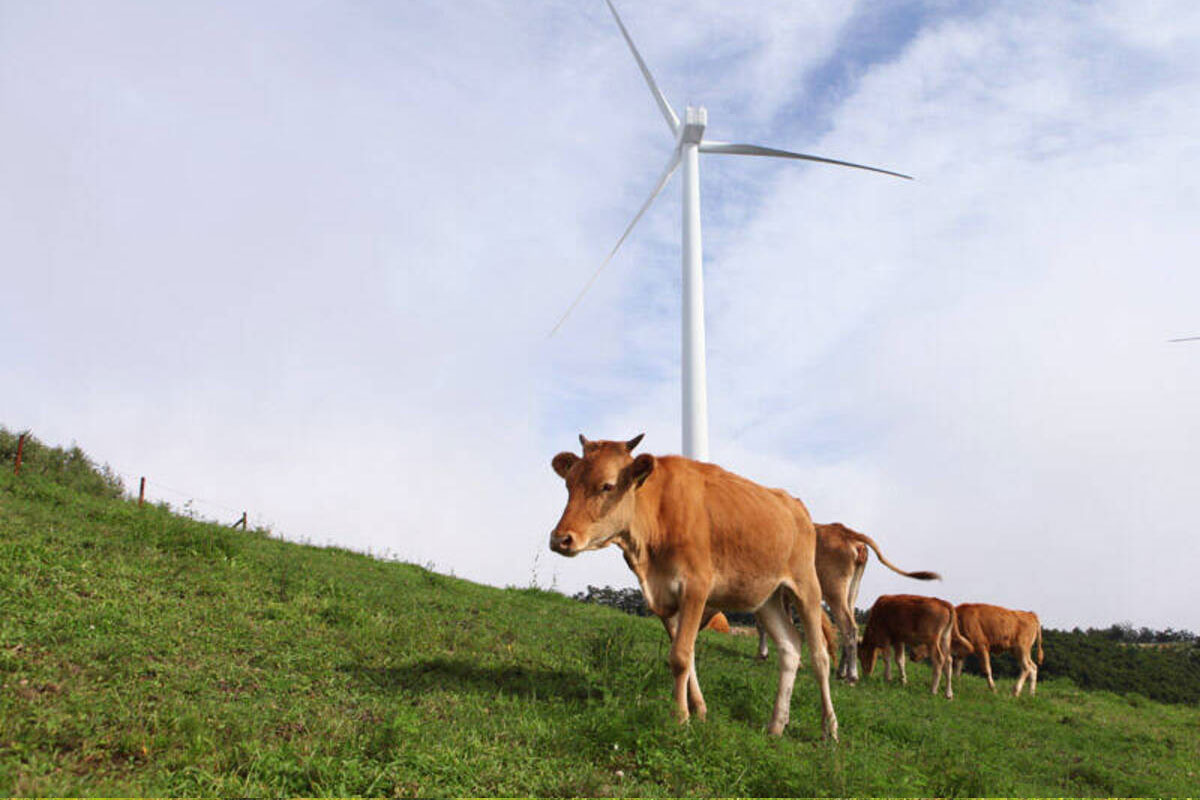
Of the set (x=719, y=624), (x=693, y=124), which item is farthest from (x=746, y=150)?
(x=719, y=624)

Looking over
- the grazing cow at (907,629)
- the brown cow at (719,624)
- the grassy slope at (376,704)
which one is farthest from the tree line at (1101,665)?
the grassy slope at (376,704)

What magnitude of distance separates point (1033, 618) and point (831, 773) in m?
16.7

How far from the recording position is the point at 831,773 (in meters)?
6.87

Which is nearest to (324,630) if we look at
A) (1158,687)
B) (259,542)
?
(259,542)

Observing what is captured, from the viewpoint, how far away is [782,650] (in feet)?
27.9

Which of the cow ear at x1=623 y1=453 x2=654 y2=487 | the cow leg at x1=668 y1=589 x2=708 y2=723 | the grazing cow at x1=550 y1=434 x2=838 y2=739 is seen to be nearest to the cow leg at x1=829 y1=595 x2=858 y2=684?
the grazing cow at x1=550 y1=434 x2=838 y2=739

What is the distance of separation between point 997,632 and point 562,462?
1551cm

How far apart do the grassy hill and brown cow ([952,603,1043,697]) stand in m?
5.46

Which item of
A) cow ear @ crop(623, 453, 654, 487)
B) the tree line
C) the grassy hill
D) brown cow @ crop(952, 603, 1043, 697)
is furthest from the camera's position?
the tree line

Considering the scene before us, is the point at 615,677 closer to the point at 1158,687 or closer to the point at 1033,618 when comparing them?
the point at 1033,618

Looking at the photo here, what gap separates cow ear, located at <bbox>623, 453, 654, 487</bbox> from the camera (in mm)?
7797

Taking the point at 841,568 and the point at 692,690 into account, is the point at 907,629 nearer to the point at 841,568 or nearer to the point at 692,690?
the point at 841,568

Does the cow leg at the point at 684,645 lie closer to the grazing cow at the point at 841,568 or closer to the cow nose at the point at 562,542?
the cow nose at the point at 562,542

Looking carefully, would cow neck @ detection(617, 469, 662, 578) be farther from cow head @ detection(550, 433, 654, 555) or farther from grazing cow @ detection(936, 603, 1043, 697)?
grazing cow @ detection(936, 603, 1043, 697)
